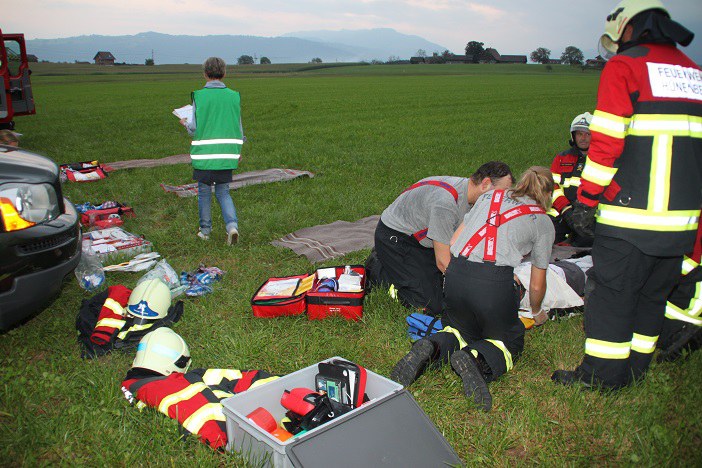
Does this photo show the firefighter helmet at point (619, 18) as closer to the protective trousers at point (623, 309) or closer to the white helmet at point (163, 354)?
the protective trousers at point (623, 309)

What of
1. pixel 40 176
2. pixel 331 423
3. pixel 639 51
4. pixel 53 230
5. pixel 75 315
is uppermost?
pixel 639 51

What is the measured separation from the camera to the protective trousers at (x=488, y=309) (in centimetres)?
383

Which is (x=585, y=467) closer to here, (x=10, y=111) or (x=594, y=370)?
(x=594, y=370)

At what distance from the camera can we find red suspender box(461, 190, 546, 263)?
3840 millimetres

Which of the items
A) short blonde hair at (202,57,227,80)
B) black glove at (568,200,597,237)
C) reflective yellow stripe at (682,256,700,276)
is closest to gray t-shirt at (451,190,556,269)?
black glove at (568,200,597,237)

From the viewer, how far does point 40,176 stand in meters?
4.00

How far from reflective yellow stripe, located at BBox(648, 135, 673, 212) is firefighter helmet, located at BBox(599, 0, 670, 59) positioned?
77 centimetres

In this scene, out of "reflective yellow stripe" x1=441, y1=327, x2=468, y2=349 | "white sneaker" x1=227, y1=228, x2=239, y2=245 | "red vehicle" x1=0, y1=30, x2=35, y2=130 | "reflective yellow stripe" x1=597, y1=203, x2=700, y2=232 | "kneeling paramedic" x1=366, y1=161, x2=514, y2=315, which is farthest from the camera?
"red vehicle" x1=0, y1=30, x2=35, y2=130

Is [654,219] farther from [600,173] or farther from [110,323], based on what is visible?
[110,323]

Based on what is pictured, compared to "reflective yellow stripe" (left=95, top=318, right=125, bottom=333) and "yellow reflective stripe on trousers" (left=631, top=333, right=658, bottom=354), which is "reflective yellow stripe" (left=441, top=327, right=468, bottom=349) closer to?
"yellow reflective stripe on trousers" (left=631, top=333, right=658, bottom=354)

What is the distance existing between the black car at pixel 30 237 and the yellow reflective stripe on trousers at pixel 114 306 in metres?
0.44

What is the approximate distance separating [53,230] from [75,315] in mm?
1250

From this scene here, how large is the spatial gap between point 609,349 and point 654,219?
905mm

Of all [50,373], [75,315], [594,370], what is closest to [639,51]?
[594,370]
